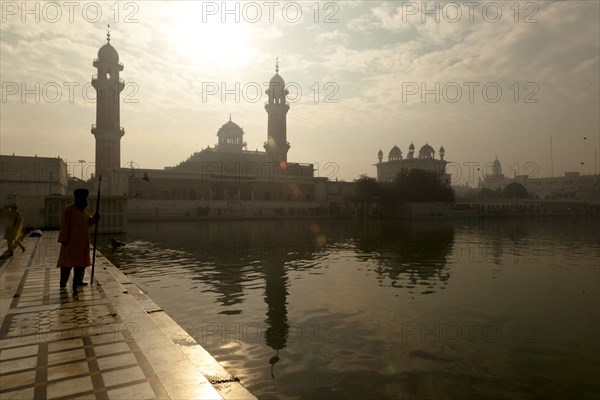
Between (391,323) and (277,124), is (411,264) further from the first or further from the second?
(277,124)

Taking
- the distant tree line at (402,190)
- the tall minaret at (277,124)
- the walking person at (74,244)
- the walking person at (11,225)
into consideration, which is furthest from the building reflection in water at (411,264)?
the tall minaret at (277,124)

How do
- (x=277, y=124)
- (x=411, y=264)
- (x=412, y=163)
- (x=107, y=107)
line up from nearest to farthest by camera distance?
(x=411, y=264) → (x=107, y=107) → (x=277, y=124) → (x=412, y=163)

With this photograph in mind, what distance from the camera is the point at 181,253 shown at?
14000 mm

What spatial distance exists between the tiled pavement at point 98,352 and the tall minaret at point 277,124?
47322mm

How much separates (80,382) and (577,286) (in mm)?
9593

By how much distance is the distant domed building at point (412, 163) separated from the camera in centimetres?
7019

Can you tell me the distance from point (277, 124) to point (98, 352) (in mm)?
50355

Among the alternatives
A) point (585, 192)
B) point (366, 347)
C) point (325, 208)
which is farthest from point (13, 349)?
point (585, 192)

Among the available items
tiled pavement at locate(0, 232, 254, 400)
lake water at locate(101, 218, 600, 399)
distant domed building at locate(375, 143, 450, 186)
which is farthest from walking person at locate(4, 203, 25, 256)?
distant domed building at locate(375, 143, 450, 186)

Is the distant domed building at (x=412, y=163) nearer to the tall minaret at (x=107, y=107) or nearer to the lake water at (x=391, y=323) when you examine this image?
the tall minaret at (x=107, y=107)

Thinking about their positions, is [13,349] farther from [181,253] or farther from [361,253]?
[361,253]

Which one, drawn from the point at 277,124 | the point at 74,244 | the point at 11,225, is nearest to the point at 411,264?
the point at 74,244

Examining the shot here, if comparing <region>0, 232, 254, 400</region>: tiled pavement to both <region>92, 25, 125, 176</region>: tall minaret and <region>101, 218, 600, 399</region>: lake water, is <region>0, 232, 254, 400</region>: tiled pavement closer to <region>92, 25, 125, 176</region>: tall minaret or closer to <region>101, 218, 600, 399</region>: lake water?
<region>101, 218, 600, 399</region>: lake water

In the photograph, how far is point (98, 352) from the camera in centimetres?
404
